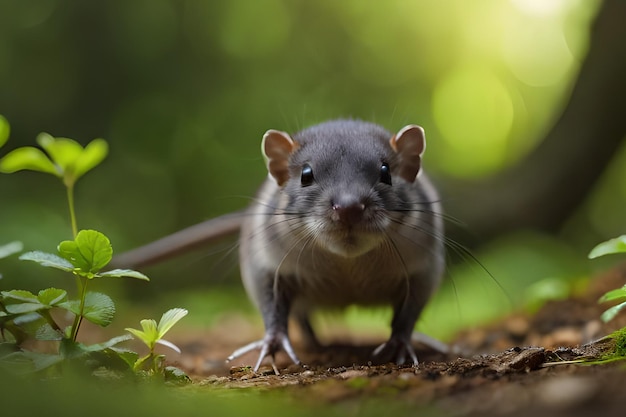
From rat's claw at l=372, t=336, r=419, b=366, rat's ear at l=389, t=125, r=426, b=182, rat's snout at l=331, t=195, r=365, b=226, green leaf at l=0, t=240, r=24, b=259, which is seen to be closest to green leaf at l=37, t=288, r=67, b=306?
green leaf at l=0, t=240, r=24, b=259

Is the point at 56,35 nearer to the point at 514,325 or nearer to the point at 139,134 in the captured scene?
the point at 139,134

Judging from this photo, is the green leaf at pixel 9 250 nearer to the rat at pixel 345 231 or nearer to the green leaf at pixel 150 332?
the green leaf at pixel 150 332

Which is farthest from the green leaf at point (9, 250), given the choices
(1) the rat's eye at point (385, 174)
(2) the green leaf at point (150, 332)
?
(1) the rat's eye at point (385, 174)

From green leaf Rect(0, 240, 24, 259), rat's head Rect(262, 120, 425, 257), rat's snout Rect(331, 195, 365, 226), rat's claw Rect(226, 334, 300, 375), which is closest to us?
green leaf Rect(0, 240, 24, 259)

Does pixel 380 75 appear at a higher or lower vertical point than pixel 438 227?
higher

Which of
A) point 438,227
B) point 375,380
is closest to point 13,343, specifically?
point 375,380

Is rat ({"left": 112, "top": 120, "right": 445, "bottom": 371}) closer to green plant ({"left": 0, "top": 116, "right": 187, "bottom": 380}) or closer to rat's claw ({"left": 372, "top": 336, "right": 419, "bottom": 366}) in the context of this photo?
rat's claw ({"left": 372, "top": 336, "right": 419, "bottom": 366})

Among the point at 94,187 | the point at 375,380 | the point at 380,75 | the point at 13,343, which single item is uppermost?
the point at 380,75
